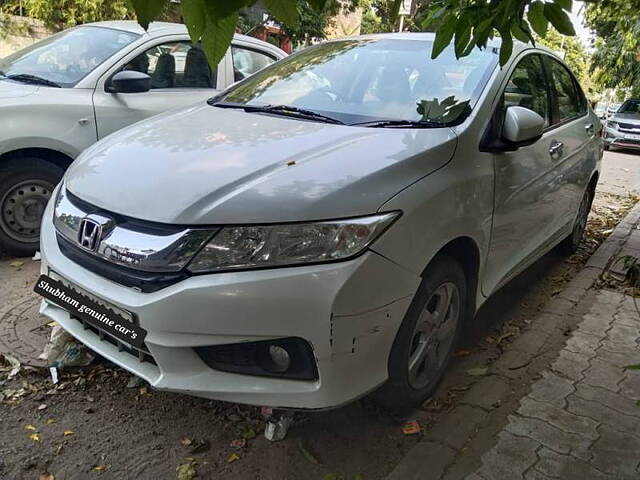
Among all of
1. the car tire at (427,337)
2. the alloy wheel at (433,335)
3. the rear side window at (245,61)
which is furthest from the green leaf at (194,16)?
the rear side window at (245,61)

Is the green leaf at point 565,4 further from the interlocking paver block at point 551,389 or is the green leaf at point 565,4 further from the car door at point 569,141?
the car door at point 569,141

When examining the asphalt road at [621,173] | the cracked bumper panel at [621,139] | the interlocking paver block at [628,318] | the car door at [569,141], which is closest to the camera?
the interlocking paver block at [628,318]

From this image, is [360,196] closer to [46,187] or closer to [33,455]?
[33,455]

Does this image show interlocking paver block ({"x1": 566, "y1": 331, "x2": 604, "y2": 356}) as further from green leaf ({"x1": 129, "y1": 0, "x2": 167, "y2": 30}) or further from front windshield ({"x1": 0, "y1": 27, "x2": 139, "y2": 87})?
front windshield ({"x1": 0, "y1": 27, "x2": 139, "y2": 87})

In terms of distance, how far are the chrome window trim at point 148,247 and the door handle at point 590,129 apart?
3.47 m

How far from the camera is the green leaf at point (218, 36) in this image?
A: 1.24m

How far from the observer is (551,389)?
2.88m

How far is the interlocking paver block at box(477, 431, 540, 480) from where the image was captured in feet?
7.39

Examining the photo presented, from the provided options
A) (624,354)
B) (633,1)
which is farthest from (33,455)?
(633,1)

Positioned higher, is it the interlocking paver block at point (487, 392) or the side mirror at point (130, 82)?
the side mirror at point (130, 82)

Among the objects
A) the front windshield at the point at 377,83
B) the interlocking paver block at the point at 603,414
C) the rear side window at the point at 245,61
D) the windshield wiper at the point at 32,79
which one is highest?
the front windshield at the point at 377,83

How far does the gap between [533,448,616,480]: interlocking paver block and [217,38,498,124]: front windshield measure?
150 cm

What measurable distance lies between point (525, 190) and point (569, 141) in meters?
1.02

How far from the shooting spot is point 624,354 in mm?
3291
